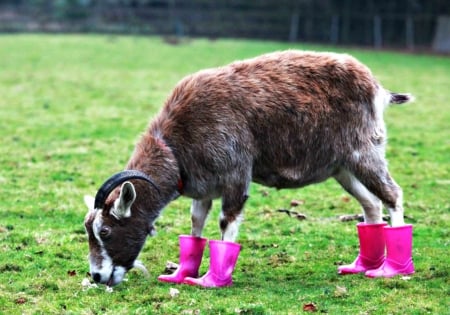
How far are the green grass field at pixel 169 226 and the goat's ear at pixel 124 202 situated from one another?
658 mm

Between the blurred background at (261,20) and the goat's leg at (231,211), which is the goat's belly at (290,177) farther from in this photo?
the blurred background at (261,20)

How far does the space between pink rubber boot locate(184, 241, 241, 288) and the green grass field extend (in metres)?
0.13

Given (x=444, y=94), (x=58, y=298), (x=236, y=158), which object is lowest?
(x=444, y=94)

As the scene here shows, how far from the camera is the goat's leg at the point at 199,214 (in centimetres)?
803

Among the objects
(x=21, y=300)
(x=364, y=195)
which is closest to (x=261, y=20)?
(x=364, y=195)

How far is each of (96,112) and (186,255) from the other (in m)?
11.2

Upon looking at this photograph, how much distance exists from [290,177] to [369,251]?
99 centimetres

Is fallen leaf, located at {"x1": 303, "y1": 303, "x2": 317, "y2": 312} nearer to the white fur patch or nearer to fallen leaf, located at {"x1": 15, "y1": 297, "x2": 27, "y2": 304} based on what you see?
the white fur patch

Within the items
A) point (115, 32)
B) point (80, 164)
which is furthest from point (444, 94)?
point (115, 32)

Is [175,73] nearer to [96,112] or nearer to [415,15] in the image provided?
[96,112]

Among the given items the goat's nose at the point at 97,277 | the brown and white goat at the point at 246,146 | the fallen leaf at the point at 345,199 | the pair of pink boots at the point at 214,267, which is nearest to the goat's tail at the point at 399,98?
the brown and white goat at the point at 246,146

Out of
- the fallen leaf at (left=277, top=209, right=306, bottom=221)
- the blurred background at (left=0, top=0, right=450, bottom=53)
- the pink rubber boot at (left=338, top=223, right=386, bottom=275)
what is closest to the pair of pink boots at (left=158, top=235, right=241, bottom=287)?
the pink rubber boot at (left=338, top=223, right=386, bottom=275)

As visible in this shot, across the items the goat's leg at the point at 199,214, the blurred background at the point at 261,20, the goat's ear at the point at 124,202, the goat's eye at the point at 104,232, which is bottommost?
the blurred background at the point at 261,20

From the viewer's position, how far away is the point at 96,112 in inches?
731
